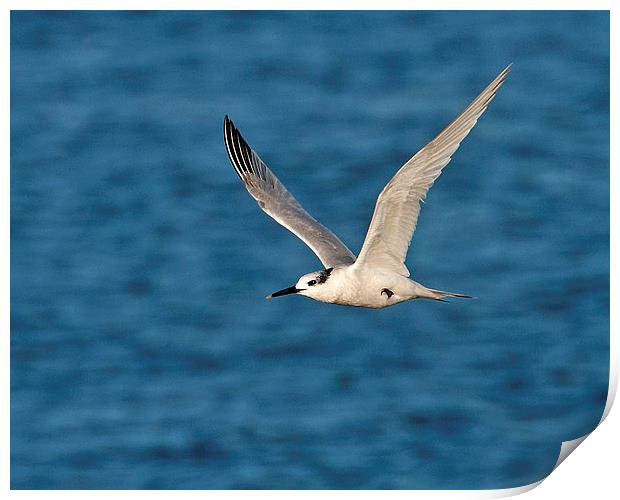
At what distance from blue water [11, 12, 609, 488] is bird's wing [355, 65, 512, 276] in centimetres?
49

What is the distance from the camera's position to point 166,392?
4.73 metres

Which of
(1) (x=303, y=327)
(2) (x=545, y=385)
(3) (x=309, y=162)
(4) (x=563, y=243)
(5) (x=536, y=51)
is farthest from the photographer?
(3) (x=309, y=162)

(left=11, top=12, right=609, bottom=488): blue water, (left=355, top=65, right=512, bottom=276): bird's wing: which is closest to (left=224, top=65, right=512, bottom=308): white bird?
(left=355, top=65, right=512, bottom=276): bird's wing

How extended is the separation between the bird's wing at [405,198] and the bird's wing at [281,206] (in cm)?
30

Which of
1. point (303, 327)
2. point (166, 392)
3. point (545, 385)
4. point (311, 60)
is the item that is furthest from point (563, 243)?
point (311, 60)

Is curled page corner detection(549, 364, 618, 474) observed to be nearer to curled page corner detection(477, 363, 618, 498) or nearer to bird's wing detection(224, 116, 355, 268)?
curled page corner detection(477, 363, 618, 498)

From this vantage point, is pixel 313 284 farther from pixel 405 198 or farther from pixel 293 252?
pixel 293 252

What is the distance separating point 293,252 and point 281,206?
3.68 ft

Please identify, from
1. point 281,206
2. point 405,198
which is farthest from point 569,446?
point 281,206

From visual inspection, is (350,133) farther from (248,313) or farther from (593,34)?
(593,34)

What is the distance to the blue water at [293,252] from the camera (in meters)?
4.14

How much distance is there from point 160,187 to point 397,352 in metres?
1.97

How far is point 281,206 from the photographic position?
14.1 ft

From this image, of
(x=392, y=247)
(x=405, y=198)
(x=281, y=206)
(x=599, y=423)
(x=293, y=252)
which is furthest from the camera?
(x=293, y=252)
